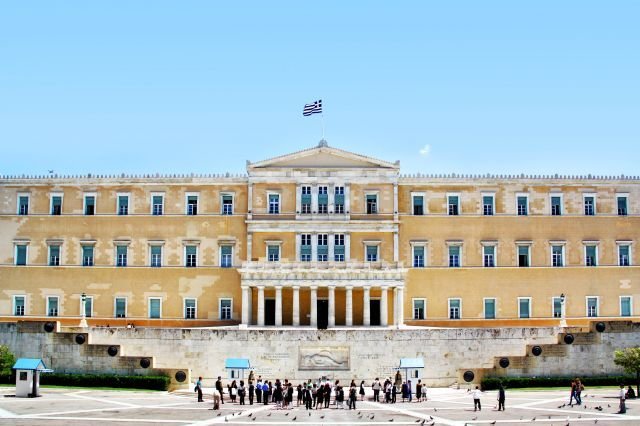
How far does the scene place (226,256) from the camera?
Result: 62.3 metres

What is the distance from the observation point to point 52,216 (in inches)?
2486

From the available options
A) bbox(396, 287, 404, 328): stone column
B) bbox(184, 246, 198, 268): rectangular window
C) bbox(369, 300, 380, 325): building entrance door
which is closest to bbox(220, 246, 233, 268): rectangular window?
bbox(184, 246, 198, 268): rectangular window

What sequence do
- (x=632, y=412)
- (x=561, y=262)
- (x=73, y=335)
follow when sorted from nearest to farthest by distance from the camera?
(x=632, y=412) < (x=73, y=335) < (x=561, y=262)

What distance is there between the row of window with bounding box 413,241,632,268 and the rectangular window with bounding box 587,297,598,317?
247 centimetres

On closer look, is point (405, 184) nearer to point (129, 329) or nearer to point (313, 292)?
point (313, 292)

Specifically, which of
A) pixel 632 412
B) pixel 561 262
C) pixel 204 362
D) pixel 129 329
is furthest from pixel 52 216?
pixel 632 412

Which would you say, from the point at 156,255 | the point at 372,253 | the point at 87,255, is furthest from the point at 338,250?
the point at 87,255

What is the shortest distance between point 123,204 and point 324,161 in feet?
47.8

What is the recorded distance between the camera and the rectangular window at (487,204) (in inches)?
2491

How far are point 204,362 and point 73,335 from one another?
24.4 feet

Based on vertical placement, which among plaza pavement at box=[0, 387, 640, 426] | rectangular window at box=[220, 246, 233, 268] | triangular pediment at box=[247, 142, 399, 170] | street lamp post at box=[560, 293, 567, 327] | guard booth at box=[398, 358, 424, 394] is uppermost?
triangular pediment at box=[247, 142, 399, 170]

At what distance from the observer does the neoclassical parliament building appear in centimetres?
6175

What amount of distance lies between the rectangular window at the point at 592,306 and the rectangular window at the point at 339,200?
18.3 m

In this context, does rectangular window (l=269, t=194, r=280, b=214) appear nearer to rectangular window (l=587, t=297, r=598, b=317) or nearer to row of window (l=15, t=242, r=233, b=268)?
row of window (l=15, t=242, r=233, b=268)
